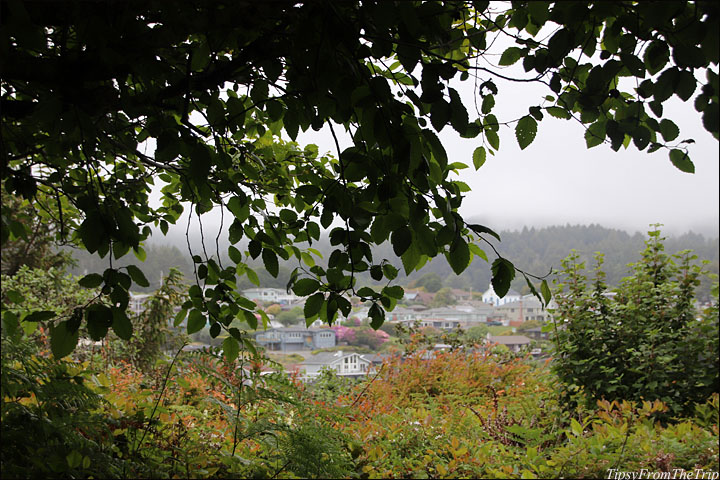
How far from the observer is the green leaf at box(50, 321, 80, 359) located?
0.89m

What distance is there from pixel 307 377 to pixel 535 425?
6.72ft

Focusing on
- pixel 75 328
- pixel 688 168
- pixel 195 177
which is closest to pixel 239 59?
pixel 195 177

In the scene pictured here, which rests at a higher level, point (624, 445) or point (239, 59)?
point (239, 59)

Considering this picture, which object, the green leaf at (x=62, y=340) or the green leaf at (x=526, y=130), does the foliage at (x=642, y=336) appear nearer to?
the green leaf at (x=526, y=130)

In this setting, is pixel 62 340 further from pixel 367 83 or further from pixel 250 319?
pixel 367 83

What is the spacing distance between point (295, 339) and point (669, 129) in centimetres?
414

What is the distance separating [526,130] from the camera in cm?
88

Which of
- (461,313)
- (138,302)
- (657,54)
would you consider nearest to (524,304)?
(461,313)

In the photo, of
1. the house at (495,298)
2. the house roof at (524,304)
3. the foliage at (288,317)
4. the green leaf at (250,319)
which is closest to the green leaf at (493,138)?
the green leaf at (250,319)

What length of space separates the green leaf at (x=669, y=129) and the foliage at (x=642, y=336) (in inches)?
102

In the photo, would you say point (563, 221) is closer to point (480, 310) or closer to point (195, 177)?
point (480, 310)

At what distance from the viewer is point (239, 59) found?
38.4 inches

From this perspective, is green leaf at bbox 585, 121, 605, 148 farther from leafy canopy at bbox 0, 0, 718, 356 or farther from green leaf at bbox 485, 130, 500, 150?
green leaf at bbox 485, 130, 500, 150

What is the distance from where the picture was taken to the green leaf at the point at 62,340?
89cm
